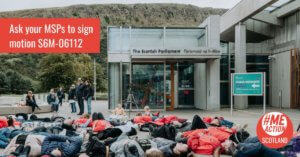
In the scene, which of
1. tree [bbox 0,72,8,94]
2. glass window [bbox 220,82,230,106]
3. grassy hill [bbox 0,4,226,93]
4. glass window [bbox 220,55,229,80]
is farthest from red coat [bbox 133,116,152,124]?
grassy hill [bbox 0,4,226,93]

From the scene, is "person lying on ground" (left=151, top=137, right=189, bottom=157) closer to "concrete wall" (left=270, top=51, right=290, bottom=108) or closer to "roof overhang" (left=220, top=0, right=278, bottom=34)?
"roof overhang" (left=220, top=0, right=278, bottom=34)

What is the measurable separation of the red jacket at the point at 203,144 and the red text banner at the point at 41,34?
372 inches

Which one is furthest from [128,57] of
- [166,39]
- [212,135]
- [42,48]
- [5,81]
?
[5,81]

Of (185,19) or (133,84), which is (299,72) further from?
(185,19)

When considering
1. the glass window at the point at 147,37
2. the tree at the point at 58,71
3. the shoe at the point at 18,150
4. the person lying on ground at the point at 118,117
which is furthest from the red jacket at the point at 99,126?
the tree at the point at 58,71

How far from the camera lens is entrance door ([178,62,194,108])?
26.6m

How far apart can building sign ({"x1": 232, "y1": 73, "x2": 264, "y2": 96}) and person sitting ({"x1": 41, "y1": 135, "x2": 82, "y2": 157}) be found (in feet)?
36.8

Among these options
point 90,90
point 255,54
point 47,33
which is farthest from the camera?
point 255,54

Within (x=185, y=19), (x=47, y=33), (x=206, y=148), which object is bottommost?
(x=206, y=148)

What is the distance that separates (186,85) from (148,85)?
402 cm

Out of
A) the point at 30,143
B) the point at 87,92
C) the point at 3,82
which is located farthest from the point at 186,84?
the point at 3,82

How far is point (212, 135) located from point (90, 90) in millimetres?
10777

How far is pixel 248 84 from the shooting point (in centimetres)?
1816

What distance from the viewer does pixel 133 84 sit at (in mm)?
23547
